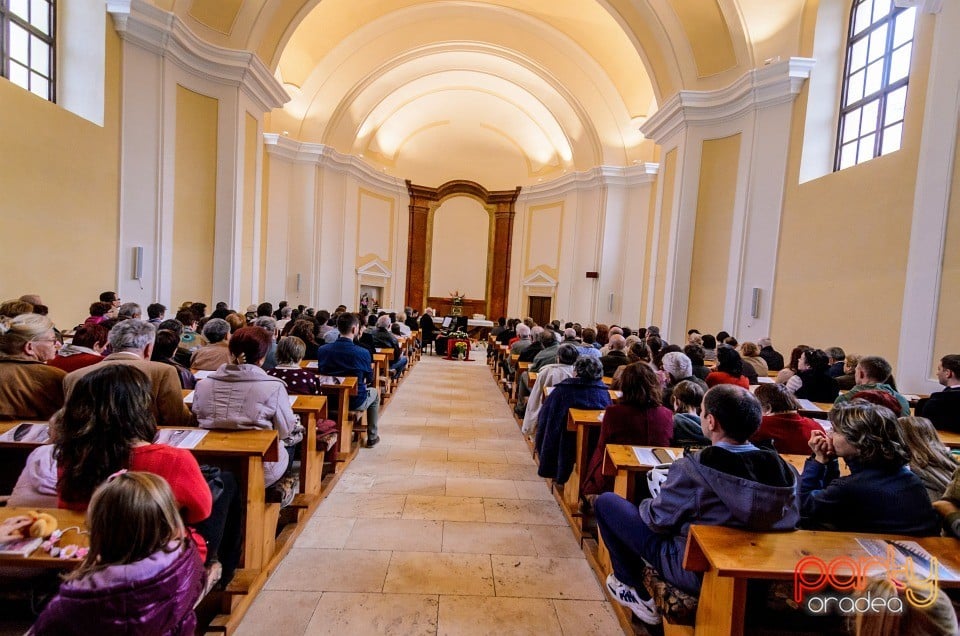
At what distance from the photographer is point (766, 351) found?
635cm

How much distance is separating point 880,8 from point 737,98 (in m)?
2.16

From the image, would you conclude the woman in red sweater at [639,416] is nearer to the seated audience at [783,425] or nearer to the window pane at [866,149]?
the seated audience at [783,425]

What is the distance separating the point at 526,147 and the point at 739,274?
11012mm

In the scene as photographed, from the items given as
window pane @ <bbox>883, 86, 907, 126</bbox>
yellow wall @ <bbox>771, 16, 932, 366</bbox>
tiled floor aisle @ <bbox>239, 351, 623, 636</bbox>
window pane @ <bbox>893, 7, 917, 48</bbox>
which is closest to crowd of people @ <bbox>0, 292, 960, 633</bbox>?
tiled floor aisle @ <bbox>239, 351, 623, 636</bbox>

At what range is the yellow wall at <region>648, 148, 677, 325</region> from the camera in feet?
33.3

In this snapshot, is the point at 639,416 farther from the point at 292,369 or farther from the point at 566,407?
the point at 292,369

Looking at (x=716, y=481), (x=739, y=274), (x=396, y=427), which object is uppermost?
(x=739, y=274)

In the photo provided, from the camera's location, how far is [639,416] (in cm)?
282

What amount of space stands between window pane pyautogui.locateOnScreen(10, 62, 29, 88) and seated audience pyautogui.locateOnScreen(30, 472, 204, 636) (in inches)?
275

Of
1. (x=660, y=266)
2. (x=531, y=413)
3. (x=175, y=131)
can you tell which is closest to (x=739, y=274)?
(x=660, y=266)

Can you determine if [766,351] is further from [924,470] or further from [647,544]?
[647,544]

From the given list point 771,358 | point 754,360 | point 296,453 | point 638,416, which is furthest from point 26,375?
point 771,358

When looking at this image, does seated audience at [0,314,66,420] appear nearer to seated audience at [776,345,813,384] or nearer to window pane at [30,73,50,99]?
window pane at [30,73,50,99]

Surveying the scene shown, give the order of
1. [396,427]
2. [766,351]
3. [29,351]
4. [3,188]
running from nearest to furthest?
[29,351]
[3,188]
[396,427]
[766,351]
